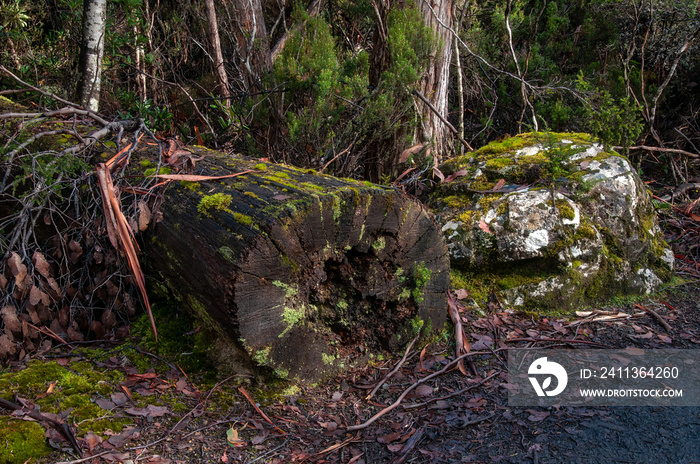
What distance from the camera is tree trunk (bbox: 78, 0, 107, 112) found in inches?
178

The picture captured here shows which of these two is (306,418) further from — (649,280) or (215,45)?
(215,45)

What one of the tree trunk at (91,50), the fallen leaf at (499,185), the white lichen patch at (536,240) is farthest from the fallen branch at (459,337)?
the tree trunk at (91,50)

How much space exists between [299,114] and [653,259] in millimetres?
3582

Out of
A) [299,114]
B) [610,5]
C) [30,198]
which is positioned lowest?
[30,198]

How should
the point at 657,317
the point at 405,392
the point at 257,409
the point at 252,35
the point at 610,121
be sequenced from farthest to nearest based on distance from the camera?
the point at 252,35, the point at 610,121, the point at 657,317, the point at 405,392, the point at 257,409

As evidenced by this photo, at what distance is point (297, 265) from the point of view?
2.59 meters

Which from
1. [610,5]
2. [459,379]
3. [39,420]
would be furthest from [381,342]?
[610,5]

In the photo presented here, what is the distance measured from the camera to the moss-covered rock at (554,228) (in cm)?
379

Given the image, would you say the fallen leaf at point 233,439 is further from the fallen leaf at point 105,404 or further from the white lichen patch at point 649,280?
the white lichen patch at point 649,280

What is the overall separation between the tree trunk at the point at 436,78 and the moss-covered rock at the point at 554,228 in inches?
42.4

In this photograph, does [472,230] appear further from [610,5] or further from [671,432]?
[610,5]

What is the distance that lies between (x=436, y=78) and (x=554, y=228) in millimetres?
2413

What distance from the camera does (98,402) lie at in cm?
236

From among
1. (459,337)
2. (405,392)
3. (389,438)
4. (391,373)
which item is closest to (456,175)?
(459,337)
